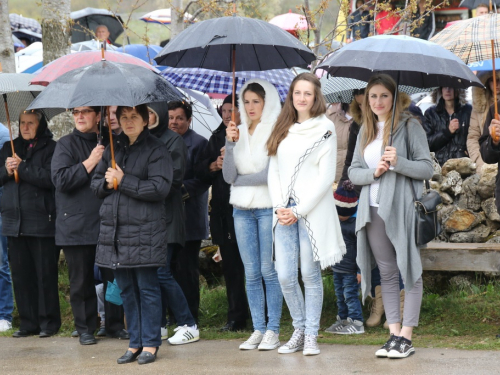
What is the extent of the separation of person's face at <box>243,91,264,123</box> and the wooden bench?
1.96m

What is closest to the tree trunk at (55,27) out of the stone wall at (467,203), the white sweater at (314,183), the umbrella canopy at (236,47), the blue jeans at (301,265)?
the umbrella canopy at (236,47)

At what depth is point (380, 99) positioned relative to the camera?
562 cm

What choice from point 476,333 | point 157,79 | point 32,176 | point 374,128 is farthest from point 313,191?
point 32,176

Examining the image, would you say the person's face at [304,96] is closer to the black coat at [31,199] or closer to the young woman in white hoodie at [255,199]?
the young woman in white hoodie at [255,199]

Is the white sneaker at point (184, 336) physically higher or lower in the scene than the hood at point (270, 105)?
lower

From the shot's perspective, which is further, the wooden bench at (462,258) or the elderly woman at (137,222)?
the wooden bench at (462,258)

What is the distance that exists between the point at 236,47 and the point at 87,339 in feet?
9.02

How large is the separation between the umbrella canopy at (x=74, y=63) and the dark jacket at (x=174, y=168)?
545 mm

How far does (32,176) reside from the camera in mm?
6676

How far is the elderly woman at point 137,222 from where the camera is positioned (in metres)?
5.61

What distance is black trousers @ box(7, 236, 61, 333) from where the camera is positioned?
6.86m

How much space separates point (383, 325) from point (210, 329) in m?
1.52

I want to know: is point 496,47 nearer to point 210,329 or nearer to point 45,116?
point 210,329

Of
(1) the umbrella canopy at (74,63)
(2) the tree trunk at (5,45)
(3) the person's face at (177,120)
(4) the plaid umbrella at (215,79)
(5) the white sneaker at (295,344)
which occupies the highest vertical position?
(2) the tree trunk at (5,45)
